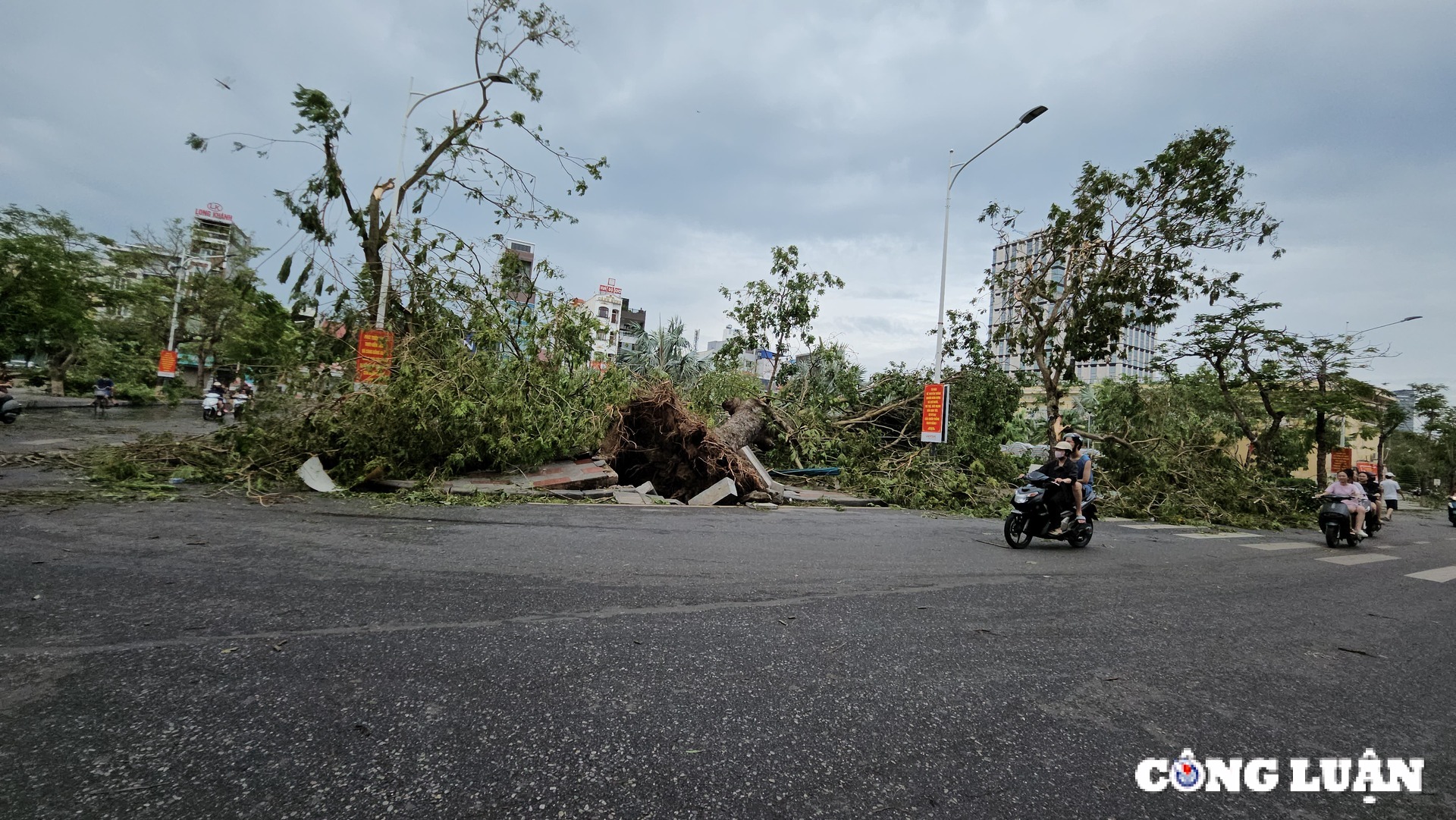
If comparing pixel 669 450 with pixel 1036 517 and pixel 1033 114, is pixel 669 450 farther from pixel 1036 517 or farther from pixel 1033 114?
pixel 1033 114

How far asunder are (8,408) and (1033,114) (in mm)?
24661

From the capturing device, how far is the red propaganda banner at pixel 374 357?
32.0ft

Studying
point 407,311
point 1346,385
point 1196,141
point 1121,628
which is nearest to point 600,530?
point 1121,628

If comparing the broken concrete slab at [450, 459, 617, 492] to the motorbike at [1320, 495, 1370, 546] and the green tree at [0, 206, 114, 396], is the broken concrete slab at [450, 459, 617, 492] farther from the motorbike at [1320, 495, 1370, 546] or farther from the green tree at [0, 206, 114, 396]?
the green tree at [0, 206, 114, 396]

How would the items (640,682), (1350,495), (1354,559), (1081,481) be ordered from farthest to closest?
(1350,495) → (1354,559) → (1081,481) → (640,682)

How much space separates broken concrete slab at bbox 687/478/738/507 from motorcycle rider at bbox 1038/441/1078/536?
5.00 m

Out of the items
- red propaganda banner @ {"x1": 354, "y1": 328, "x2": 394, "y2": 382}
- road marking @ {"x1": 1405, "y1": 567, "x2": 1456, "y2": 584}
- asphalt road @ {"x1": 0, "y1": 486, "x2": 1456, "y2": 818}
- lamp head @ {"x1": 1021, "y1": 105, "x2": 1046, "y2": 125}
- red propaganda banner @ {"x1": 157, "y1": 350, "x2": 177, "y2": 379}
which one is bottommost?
asphalt road @ {"x1": 0, "y1": 486, "x2": 1456, "y2": 818}

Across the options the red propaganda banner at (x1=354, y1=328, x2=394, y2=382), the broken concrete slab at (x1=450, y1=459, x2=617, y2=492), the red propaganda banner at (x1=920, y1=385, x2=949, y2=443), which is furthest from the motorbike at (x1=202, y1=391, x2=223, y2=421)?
the red propaganda banner at (x1=920, y1=385, x2=949, y2=443)

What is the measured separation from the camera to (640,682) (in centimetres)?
281

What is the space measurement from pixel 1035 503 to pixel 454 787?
753cm

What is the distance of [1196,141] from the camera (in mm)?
14633

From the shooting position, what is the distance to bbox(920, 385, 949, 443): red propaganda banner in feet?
46.7

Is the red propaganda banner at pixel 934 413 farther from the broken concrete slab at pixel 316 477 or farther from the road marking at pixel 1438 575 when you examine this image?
the broken concrete slab at pixel 316 477

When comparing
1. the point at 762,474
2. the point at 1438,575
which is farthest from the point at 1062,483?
the point at 762,474
